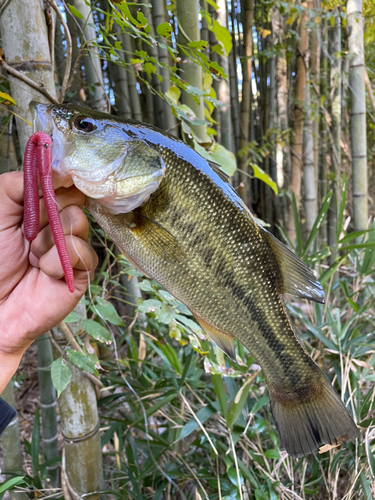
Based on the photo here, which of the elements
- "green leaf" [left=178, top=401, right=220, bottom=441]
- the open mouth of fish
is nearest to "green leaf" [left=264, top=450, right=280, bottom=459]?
"green leaf" [left=178, top=401, right=220, bottom=441]

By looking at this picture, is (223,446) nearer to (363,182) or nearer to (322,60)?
(363,182)

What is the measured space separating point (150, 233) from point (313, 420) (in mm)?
707

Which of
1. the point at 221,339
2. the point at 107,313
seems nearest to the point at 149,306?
the point at 107,313

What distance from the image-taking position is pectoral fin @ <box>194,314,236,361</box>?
3.20 ft

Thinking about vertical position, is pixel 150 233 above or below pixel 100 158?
below

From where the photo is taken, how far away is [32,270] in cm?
107

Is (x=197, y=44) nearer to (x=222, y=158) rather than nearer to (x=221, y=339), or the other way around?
(x=222, y=158)

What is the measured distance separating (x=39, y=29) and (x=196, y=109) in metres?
0.71

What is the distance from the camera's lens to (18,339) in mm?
1042

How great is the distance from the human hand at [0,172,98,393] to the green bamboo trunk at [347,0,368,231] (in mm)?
2550

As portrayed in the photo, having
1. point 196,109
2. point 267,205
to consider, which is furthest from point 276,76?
point 196,109

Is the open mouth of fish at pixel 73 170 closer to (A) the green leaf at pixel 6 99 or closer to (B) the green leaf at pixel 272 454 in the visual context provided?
(A) the green leaf at pixel 6 99

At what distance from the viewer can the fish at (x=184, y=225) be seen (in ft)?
2.72

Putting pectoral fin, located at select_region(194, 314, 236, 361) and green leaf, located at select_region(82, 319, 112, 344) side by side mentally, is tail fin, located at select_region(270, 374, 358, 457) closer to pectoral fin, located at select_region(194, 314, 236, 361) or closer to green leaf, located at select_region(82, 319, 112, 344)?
pectoral fin, located at select_region(194, 314, 236, 361)
